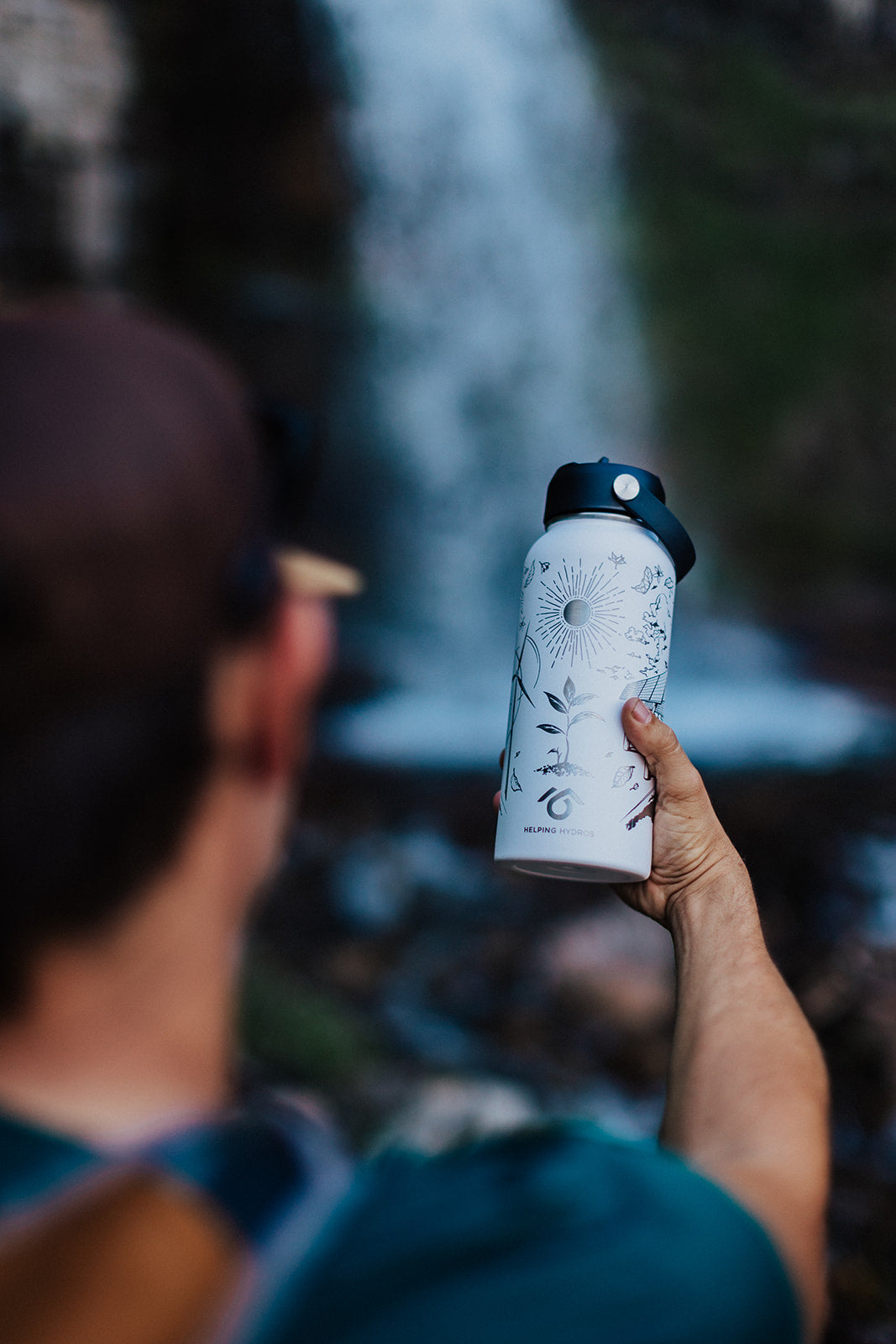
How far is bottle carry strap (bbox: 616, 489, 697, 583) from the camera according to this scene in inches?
55.5

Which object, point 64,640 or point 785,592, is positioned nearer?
point 64,640

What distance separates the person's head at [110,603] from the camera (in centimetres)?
74

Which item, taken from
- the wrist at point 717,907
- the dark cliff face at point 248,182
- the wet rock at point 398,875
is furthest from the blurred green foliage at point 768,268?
the wrist at point 717,907

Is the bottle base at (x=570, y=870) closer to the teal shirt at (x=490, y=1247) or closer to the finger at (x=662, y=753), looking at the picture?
the finger at (x=662, y=753)

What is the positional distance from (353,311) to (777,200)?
181 inches

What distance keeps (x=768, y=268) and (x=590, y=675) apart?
11.1 m

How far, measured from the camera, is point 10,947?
80 cm

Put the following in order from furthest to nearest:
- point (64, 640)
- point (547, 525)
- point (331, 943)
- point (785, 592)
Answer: point (785, 592), point (331, 943), point (547, 525), point (64, 640)

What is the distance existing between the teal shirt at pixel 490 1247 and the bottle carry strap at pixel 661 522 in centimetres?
81

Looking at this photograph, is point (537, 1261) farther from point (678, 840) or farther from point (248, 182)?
point (248, 182)

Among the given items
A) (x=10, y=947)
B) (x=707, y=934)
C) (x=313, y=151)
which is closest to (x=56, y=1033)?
(x=10, y=947)

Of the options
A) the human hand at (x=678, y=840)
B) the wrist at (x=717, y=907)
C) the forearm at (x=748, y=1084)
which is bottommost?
the forearm at (x=748, y=1084)

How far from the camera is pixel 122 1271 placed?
700 mm

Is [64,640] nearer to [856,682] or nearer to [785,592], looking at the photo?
[856,682]
